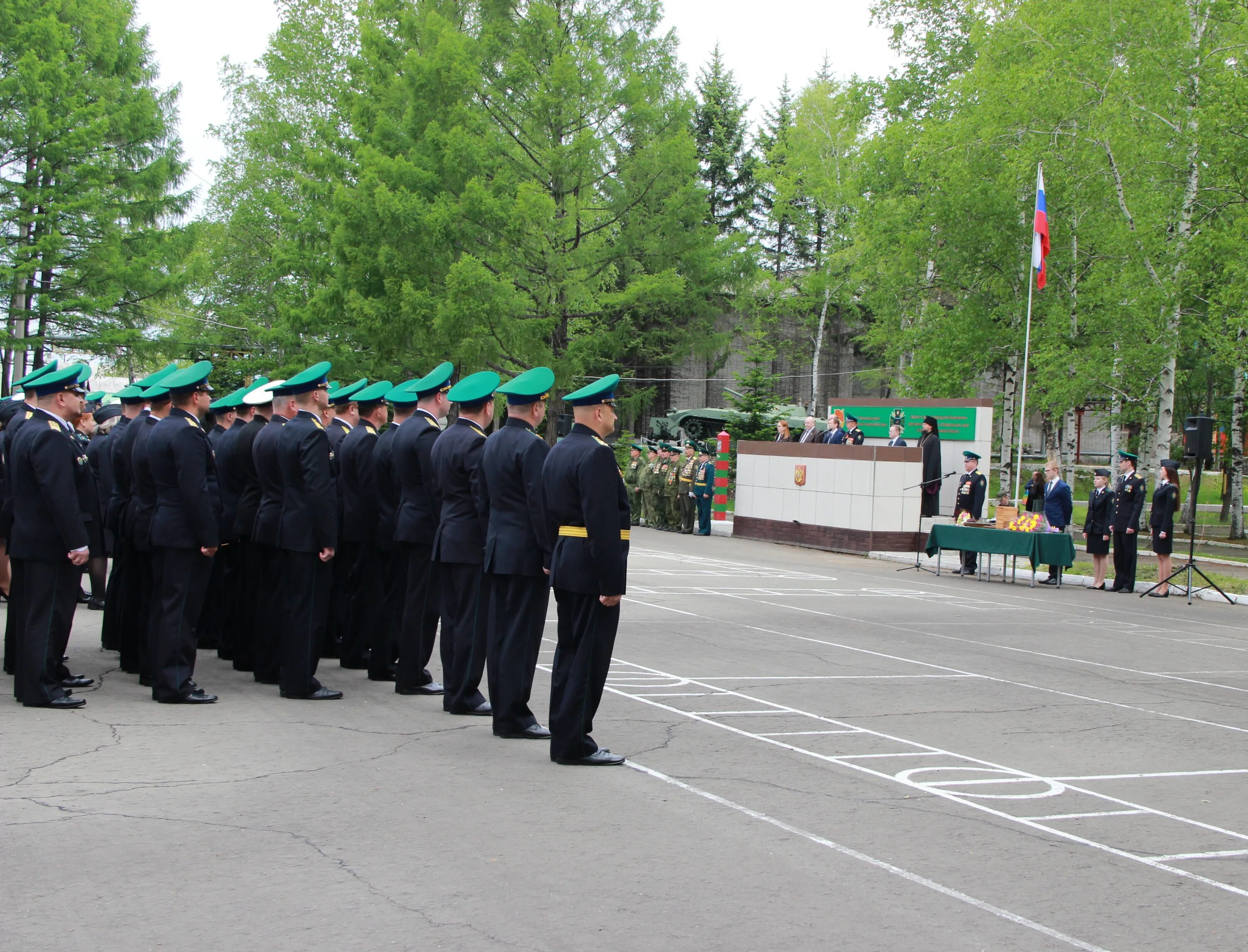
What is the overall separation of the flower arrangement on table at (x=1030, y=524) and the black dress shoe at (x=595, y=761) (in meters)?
14.2

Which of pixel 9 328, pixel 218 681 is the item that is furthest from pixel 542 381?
pixel 9 328

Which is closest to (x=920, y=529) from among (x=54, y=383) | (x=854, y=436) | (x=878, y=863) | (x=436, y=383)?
(x=854, y=436)

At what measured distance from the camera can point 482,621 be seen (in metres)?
8.18

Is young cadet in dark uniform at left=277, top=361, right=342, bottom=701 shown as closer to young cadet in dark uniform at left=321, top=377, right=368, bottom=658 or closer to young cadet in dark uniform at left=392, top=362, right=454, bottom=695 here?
young cadet in dark uniform at left=321, top=377, right=368, bottom=658

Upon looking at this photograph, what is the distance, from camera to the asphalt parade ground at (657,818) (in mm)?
4652

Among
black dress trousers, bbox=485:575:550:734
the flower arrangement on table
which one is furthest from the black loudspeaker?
black dress trousers, bbox=485:575:550:734

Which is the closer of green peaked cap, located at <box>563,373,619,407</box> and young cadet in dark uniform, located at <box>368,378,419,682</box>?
green peaked cap, located at <box>563,373,619,407</box>

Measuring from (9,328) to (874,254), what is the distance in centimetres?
2550

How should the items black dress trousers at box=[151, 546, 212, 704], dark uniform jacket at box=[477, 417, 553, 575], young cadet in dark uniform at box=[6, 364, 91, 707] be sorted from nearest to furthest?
dark uniform jacket at box=[477, 417, 553, 575], young cadet in dark uniform at box=[6, 364, 91, 707], black dress trousers at box=[151, 546, 212, 704]

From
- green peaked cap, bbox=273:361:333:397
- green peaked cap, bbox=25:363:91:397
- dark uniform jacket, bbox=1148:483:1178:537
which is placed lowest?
dark uniform jacket, bbox=1148:483:1178:537

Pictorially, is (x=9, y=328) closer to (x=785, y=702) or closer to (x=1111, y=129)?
(x=1111, y=129)

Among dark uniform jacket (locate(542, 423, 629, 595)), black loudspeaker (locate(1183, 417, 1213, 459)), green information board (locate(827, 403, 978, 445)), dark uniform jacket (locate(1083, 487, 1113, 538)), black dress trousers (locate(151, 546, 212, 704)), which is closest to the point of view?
dark uniform jacket (locate(542, 423, 629, 595))

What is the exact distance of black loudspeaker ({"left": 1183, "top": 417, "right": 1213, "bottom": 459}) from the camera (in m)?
18.8

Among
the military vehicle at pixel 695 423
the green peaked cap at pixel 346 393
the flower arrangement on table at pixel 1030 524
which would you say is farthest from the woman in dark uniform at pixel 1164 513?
the military vehicle at pixel 695 423
